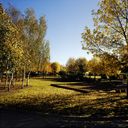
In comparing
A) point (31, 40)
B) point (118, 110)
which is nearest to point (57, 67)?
point (31, 40)

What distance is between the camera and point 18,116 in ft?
57.7

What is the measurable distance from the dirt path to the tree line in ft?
35.4

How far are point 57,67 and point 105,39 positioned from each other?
98695 mm

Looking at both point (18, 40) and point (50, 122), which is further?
point (18, 40)

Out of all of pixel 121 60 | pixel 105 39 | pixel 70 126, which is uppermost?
pixel 105 39

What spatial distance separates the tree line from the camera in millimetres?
27802

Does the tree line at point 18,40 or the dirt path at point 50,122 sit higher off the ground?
the tree line at point 18,40

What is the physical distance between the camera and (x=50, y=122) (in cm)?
1559

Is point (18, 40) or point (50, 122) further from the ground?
point (18, 40)

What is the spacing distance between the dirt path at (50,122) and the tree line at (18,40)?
425 inches

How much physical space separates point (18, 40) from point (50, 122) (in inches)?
775

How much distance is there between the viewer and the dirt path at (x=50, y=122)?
14697 mm

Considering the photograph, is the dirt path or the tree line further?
the tree line

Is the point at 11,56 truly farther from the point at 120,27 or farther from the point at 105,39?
the point at 120,27
